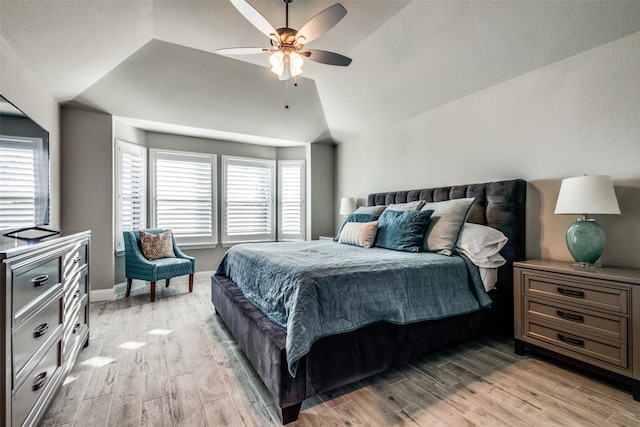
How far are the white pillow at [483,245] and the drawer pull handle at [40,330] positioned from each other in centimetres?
295

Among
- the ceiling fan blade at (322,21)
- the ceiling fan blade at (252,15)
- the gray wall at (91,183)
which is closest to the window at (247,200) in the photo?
the gray wall at (91,183)

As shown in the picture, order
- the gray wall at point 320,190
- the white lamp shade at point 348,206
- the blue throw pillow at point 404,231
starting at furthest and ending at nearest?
1. the gray wall at point 320,190
2. the white lamp shade at point 348,206
3. the blue throw pillow at point 404,231

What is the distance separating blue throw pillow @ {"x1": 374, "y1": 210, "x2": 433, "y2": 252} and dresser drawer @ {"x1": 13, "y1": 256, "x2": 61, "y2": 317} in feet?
8.52

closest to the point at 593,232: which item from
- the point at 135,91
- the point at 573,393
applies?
the point at 573,393

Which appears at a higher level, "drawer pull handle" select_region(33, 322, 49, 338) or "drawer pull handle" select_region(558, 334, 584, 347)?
"drawer pull handle" select_region(33, 322, 49, 338)

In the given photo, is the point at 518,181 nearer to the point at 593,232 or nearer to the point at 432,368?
the point at 593,232

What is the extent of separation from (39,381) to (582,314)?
3.36 metres

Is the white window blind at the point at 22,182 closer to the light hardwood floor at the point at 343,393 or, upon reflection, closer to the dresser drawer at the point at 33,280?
the dresser drawer at the point at 33,280

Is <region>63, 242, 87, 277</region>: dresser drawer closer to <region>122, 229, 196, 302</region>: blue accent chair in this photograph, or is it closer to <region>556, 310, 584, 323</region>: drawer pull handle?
<region>122, 229, 196, 302</region>: blue accent chair

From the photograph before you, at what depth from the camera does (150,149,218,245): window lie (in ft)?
15.9

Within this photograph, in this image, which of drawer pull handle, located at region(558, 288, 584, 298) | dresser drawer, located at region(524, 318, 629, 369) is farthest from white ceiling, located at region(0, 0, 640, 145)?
dresser drawer, located at region(524, 318, 629, 369)

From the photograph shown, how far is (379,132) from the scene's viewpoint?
4656 mm

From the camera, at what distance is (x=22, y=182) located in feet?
6.65

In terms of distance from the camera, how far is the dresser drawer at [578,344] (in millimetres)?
1895
